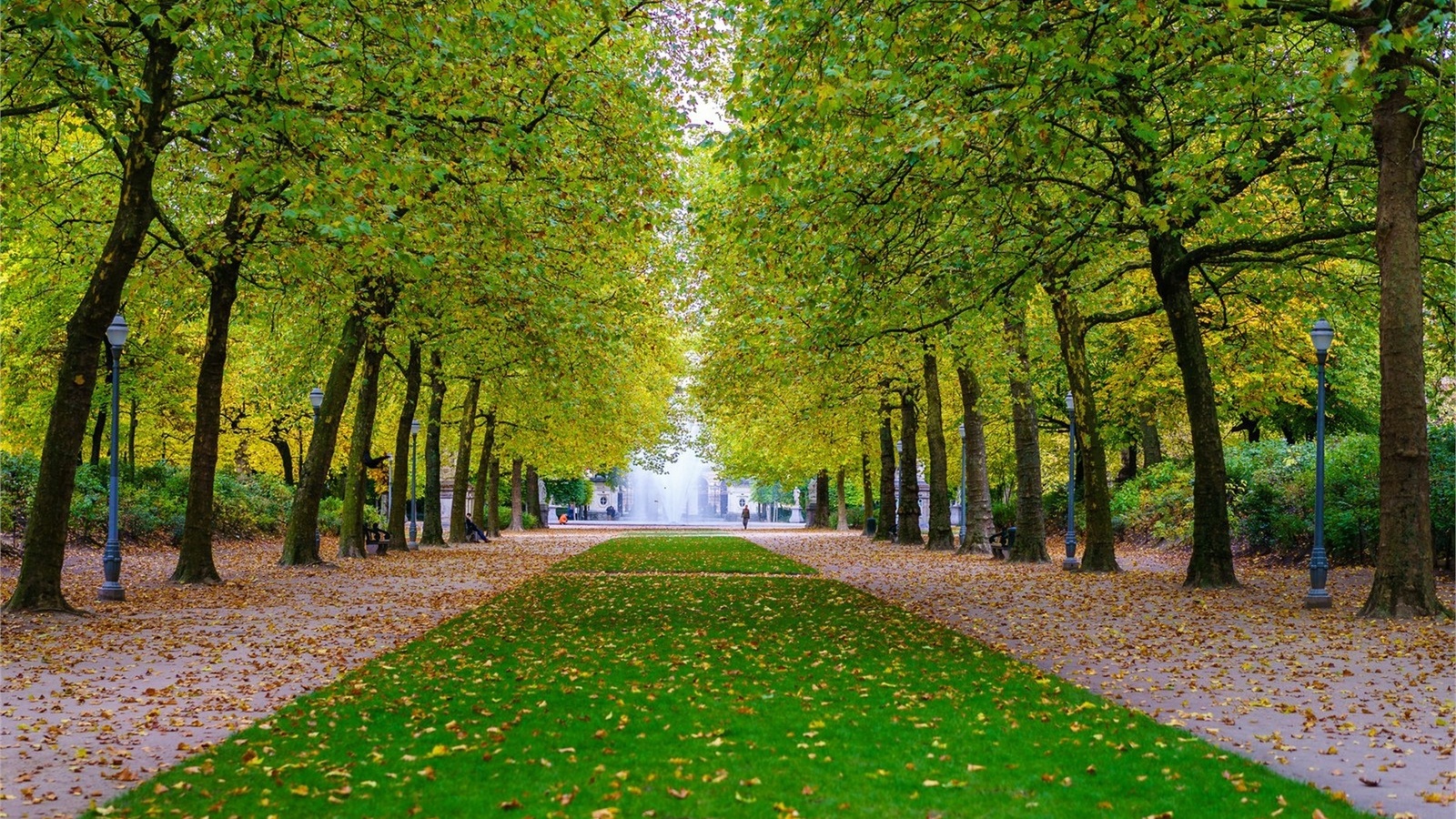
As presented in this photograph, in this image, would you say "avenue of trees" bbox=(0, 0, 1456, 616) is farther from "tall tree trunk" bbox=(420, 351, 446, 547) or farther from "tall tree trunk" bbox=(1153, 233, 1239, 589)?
"tall tree trunk" bbox=(420, 351, 446, 547)

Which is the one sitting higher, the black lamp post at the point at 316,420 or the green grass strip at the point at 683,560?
the black lamp post at the point at 316,420

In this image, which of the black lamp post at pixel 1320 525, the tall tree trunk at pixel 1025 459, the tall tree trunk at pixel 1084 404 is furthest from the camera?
the tall tree trunk at pixel 1025 459

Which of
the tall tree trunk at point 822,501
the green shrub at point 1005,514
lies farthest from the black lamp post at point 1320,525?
the tall tree trunk at point 822,501

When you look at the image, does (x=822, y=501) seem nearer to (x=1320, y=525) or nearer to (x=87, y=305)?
(x=1320, y=525)

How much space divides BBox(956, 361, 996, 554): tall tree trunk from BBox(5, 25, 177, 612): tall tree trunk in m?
18.5

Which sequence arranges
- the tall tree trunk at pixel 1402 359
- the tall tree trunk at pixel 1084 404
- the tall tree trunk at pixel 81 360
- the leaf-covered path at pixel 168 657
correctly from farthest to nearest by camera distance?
the tall tree trunk at pixel 1084 404 < the tall tree trunk at pixel 81 360 < the tall tree trunk at pixel 1402 359 < the leaf-covered path at pixel 168 657

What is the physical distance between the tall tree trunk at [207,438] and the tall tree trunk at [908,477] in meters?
20.7

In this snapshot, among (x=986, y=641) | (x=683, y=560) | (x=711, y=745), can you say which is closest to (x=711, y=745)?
(x=711, y=745)

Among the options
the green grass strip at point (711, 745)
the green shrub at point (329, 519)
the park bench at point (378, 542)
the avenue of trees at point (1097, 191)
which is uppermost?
the avenue of trees at point (1097, 191)

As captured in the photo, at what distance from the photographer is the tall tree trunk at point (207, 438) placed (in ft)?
59.2

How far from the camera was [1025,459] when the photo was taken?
78.2ft

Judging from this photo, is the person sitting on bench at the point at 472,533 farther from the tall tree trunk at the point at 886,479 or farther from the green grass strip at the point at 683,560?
the tall tree trunk at the point at 886,479

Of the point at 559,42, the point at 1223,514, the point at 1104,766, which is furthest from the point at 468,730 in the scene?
the point at 1223,514

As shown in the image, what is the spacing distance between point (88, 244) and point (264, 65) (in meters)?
6.89
